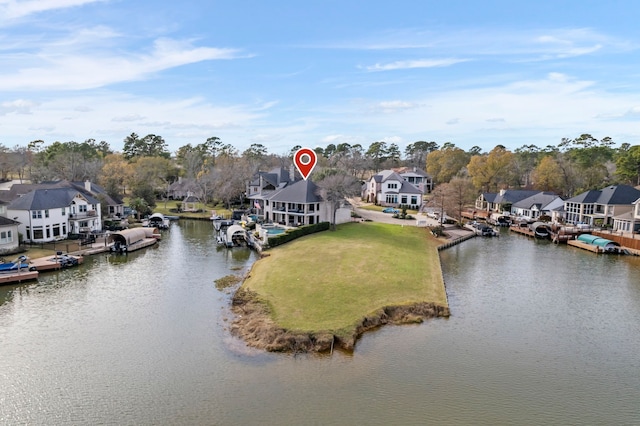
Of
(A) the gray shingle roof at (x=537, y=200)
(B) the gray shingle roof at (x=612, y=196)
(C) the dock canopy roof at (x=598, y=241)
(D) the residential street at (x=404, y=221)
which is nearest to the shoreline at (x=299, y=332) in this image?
(D) the residential street at (x=404, y=221)

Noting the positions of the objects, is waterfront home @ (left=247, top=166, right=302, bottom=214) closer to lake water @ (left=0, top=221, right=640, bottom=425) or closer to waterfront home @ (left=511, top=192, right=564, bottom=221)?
lake water @ (left=0, top=221, right=640, bottom=425)

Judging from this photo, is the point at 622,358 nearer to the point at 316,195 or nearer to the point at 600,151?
the point at 316,195

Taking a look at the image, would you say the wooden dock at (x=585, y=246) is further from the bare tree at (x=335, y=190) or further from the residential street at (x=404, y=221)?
the bare tree at (x=335, y=190)

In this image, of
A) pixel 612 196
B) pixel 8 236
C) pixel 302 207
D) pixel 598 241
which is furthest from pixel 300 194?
pixel 612 196

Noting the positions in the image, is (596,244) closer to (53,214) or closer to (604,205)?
(604,205)

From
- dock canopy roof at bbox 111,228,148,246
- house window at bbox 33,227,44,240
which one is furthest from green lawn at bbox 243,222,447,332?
house window at bbox 33,227,44,240

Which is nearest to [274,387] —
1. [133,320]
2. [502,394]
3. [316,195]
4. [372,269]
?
[502,394]

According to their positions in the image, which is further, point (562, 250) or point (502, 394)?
point (562, 250)
